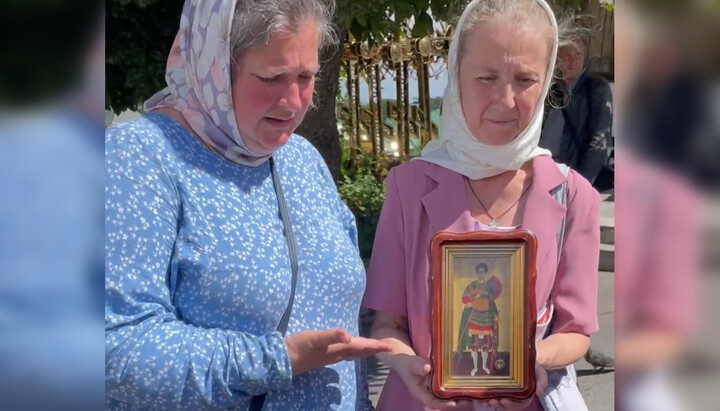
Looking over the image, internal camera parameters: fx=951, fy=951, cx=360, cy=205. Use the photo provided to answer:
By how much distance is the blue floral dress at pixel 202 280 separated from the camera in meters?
1.72

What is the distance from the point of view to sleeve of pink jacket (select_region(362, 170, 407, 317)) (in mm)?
2152

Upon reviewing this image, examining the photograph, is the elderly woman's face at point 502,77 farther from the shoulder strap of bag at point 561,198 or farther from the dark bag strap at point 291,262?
the dark bag strap at point 291,262

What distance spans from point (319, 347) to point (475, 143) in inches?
23.5

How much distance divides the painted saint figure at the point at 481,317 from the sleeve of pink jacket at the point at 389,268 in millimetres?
209

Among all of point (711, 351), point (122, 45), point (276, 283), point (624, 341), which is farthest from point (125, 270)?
point (122, 45)

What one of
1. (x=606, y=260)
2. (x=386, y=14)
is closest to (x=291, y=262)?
(x=386, y=14)

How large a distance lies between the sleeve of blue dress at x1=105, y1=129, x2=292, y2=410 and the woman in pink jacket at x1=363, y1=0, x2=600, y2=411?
0.41m

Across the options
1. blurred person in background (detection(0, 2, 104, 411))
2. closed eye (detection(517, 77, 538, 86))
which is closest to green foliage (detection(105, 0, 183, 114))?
closed eye (detection(517, 77, 538, 86))

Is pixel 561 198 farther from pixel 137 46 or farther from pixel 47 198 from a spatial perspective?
pixel 137 46

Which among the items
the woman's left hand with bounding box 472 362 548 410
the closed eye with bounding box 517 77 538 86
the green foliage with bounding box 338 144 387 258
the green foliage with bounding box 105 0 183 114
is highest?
the green foliage with bounding box 105 0 183 114

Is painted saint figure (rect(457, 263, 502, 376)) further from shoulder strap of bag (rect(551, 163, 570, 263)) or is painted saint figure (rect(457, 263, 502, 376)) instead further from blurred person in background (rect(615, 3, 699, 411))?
blurred person in background (rect(615, 3, 699, 411))

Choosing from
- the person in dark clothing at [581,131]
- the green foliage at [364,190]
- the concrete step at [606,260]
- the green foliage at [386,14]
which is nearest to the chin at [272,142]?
the concrete step at [606,260]

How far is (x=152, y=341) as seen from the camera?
5.66ft

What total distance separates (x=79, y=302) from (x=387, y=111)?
1085 cm
